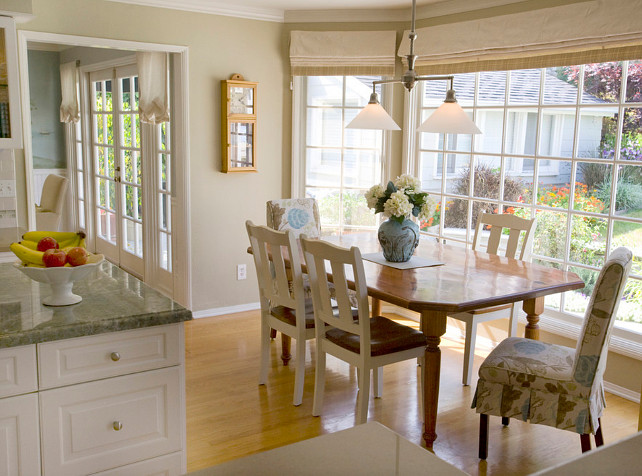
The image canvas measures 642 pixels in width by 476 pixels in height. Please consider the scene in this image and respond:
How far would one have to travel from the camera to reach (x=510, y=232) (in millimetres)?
4117

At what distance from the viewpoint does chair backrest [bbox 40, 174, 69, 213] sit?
5969 mm

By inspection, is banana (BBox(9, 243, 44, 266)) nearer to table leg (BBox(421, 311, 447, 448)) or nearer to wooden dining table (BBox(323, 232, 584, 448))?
wooden dining table (BBox(323, 232, 584, 448))

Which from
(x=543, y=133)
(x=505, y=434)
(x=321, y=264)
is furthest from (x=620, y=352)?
(x=321, y=264)

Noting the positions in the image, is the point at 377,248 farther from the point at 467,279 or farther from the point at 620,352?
the point at 620,352

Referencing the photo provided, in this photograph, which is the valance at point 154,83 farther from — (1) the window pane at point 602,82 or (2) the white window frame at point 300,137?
(1) the window pane at point 602,82

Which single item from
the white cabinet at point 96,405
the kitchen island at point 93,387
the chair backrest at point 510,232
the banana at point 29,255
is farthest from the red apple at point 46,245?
the chair backrest at point 510,232

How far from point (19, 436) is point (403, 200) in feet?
7.15

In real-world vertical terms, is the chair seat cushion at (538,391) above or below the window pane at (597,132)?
below

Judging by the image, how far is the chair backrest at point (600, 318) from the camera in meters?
2.59

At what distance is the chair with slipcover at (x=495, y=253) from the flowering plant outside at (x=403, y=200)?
2.00 ft

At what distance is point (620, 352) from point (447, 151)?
1.88 metres

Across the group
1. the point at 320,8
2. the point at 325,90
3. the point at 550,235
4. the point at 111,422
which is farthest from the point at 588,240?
the point at 111,422

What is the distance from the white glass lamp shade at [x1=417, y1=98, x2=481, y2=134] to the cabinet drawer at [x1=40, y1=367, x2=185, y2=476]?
171 centimetres

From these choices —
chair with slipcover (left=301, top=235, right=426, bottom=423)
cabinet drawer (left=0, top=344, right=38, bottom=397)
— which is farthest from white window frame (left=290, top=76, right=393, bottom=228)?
cabinet drawer (left=0, top=344, right=38, bottom=397)
